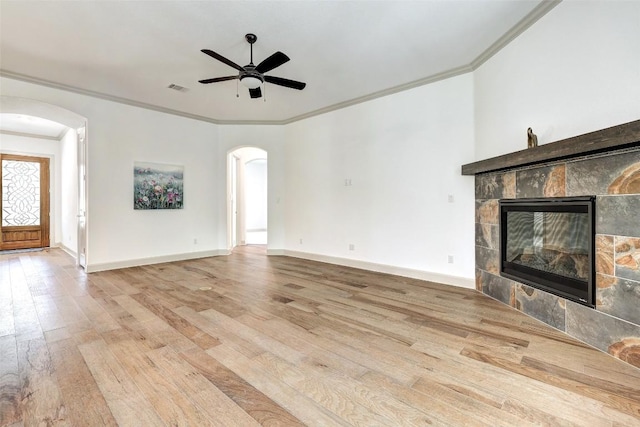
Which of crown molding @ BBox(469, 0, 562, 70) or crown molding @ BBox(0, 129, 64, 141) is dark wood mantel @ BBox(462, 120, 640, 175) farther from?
crown molding @ BBox(0, 129, 64, 141)

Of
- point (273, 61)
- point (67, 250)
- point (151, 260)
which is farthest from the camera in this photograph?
point (67, 250)

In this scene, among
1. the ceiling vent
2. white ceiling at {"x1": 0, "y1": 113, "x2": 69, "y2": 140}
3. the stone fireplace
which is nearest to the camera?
the stone fireplace

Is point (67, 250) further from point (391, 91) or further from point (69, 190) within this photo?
point (391, 91)

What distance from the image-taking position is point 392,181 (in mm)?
4742

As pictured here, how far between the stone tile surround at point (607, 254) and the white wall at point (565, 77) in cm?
33

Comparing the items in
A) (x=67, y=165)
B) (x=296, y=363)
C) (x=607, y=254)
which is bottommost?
(x=296, y=363)

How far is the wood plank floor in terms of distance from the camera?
61.2 inches

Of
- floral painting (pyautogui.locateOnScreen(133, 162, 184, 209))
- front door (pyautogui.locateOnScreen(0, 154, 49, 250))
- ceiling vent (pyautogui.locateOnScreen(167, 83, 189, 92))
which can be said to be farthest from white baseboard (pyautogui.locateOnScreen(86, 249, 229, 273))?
front door (pyautogui.locateOnScreen(0, 154, 49, 250))

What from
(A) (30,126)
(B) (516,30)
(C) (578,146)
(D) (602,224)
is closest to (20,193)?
(A) (30,126)

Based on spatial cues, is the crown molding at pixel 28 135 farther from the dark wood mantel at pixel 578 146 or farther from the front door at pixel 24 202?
the dark wood mantel at pixel 578 146

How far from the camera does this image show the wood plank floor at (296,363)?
1.55 meters

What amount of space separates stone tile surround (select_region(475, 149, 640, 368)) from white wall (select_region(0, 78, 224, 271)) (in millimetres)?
5893

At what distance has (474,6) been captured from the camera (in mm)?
2811

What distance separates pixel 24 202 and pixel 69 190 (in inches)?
65.9
